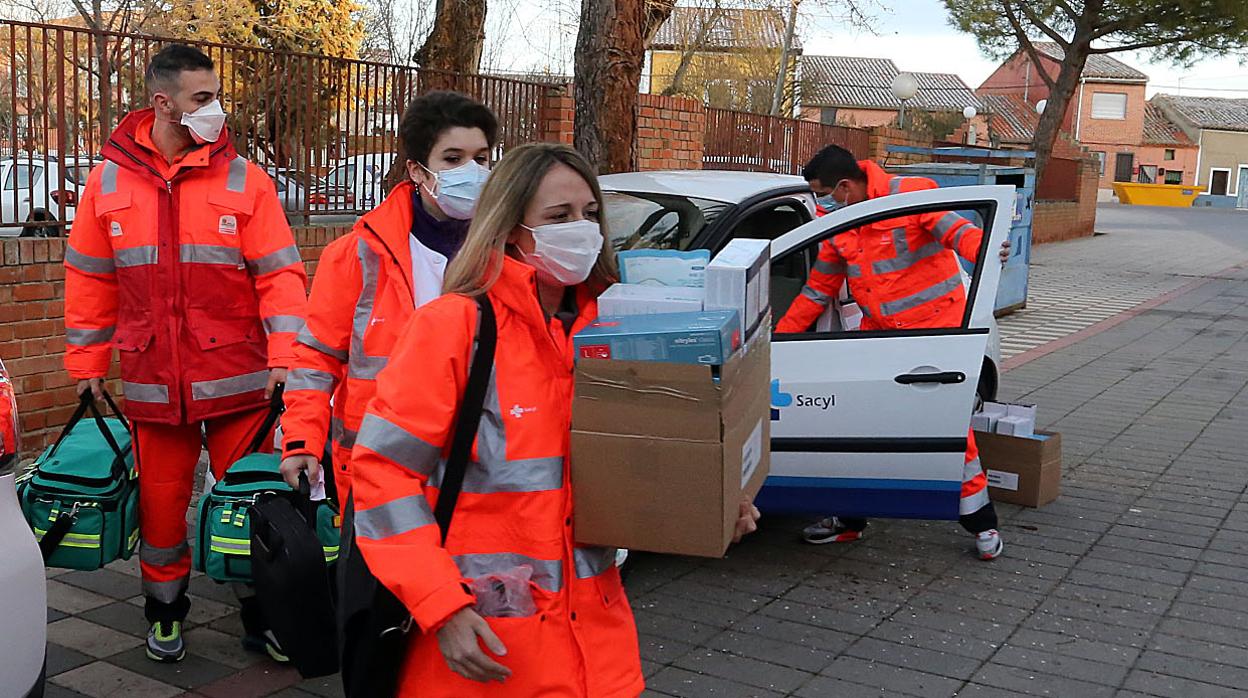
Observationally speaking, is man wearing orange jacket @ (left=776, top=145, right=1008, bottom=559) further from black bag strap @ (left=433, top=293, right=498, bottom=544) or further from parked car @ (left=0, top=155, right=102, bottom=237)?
parked car @ (left=0, top=155, right=102, bottom=237)

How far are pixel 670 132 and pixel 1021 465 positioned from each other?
290 inches

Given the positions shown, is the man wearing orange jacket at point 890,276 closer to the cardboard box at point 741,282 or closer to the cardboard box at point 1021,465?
the cardboard box at point 1021,465

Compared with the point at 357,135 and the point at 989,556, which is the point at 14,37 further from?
the point at 989,556

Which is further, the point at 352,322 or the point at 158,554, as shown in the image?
the point at 158,554

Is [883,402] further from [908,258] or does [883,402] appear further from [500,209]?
[500,209]

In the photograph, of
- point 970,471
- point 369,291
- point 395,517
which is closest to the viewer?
point 395,517

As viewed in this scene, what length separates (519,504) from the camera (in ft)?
7.73

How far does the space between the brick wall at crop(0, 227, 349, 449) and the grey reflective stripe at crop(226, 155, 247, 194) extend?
10.9ft

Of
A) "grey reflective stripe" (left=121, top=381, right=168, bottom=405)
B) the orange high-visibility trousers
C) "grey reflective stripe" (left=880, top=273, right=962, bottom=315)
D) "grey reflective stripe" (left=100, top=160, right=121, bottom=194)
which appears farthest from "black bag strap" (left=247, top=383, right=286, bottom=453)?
"grey reflective stripe" (left=880, top=273, right=962, bottom=315)

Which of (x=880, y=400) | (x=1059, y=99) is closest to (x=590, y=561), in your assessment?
(x=880, y=400)

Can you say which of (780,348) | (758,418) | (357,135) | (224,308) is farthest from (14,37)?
(758,418)

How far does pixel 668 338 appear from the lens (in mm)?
2273

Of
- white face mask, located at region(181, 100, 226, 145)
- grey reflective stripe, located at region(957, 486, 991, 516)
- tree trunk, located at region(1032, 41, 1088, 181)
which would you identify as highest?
tree trunk, located at region(1032, 41, 1088, 181)

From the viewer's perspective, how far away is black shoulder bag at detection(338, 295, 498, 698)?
2.31 meters
